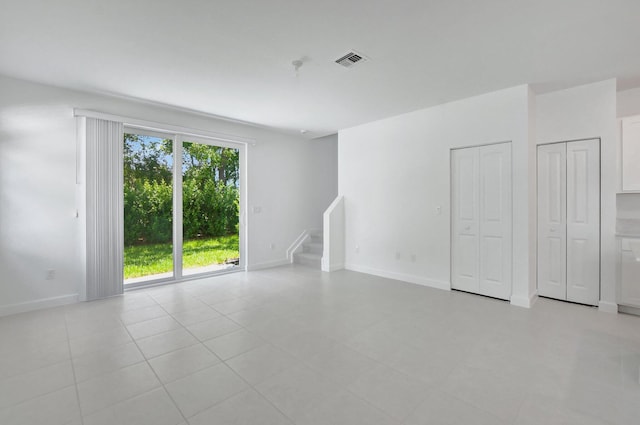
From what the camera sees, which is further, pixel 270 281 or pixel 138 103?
pixel 270 281

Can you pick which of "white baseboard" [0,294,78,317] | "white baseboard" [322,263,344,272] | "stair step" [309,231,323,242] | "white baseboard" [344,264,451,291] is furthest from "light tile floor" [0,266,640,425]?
"stair step" [309,231,323,242]

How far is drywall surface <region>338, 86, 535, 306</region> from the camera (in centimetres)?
358

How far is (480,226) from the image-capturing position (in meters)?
3.96

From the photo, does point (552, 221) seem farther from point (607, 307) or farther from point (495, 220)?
point (607, 307)

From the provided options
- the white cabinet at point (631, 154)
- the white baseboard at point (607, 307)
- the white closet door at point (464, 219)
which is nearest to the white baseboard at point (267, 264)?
→ the white closet door at point (464, 219)

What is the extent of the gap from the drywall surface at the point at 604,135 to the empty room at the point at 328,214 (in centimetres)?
2

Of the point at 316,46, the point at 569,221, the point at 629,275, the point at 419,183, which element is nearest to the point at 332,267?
the point at 419,183

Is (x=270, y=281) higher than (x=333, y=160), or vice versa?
(x=333, y=160)

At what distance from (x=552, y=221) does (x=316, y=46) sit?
3.67 meters

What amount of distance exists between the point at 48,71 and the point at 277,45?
2.65 meters

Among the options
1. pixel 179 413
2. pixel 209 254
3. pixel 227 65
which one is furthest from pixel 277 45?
pixel 209 254

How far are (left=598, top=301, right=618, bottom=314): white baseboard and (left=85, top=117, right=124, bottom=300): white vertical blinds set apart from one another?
6124 millimetres

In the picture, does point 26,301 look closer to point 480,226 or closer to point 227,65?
point 227,65

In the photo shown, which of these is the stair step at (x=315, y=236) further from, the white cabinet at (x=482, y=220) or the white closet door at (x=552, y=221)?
the white closet door at (x=552, y=221)
